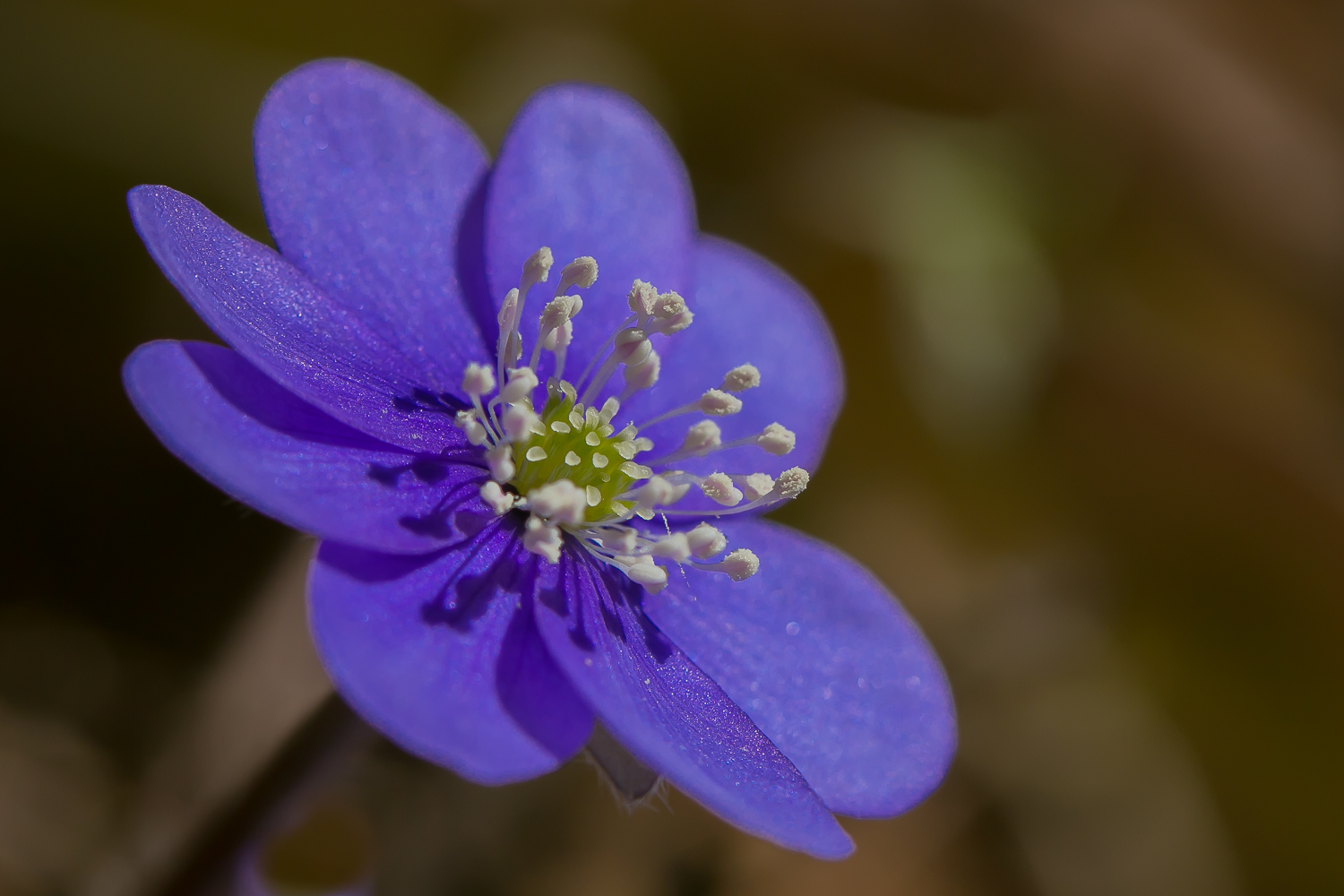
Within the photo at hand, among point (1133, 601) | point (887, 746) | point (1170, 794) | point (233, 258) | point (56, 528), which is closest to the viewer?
point (233, 258)

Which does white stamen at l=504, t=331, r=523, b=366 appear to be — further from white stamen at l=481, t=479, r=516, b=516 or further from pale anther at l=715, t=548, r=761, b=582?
pale anther at l=715, t=548, r=761, b=582

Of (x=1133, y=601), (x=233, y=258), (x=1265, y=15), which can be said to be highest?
(x=1265, y=15)

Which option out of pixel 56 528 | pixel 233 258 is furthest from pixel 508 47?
pixel 233 258

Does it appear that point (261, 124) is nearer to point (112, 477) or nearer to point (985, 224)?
point (112, 477)

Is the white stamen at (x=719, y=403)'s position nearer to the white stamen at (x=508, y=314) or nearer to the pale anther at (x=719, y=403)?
the pale anther at (x=719, y=403)

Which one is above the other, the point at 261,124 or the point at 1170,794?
the point at 261,124

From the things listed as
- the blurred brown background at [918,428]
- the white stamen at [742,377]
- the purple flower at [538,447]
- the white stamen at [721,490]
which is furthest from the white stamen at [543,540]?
the blurred brown background at [918,428]

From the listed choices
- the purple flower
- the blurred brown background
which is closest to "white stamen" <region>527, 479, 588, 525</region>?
the purple flower
